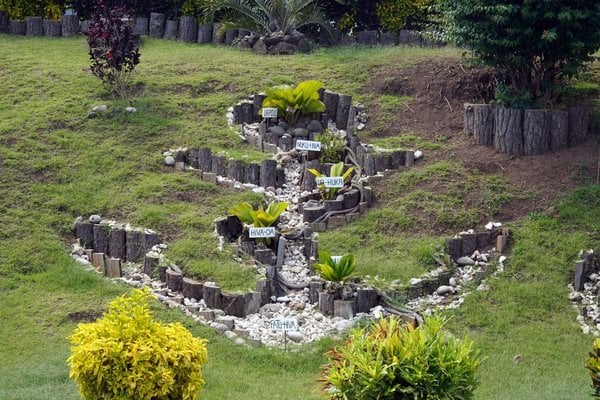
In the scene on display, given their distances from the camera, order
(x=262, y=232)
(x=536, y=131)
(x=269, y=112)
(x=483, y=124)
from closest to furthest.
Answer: (x=262, y=232) → (x=536, y=131) → (x=483, y=124) → (x=269, y=112)

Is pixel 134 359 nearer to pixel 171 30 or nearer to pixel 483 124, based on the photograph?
pixel 483 124

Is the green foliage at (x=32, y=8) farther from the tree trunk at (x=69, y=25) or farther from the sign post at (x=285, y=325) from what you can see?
the sign post at (x=285, y=325)

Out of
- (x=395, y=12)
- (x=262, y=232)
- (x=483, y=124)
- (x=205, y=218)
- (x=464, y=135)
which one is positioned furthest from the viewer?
(x=395, y=12)

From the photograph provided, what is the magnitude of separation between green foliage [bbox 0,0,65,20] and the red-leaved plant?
5.46 meters

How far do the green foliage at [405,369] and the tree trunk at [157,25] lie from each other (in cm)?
1417

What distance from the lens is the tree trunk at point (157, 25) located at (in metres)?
21.7

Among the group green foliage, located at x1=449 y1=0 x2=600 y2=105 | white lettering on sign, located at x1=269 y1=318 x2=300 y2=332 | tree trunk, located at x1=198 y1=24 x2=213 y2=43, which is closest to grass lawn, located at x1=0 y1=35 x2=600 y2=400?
white lettering on sign, located at x1=269 y1=318 x2=300 y2=332

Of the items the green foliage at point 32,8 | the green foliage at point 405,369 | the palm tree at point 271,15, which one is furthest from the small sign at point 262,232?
the green foliage at point 32,8

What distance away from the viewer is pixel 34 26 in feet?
71.4

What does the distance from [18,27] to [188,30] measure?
11.2 ft

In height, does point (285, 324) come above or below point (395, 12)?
below

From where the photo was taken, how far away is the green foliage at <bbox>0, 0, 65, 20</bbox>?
2230cm

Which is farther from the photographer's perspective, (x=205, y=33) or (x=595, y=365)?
(x=205, y=33)

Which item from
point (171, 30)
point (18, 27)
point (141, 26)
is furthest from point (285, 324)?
point (18, 27)
